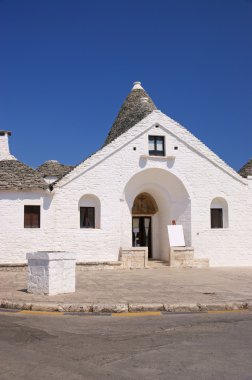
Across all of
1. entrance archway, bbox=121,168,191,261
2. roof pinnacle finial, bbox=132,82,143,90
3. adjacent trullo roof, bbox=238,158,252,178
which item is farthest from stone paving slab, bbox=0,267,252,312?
roof pinnacle finial, bbox=132,82,143,90

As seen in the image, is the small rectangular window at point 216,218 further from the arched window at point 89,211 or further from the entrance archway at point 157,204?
the arched window at point 89,211

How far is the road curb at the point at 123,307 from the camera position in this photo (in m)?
8.82

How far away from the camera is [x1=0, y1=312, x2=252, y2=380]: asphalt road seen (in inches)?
192

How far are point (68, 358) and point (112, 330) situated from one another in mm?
1812

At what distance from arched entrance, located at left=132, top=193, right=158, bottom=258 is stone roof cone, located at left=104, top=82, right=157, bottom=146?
4.16 metres

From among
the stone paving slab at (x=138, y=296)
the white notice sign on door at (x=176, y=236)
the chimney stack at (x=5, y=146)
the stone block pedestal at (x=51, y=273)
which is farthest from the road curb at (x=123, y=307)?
the chimney stack at (x=5, y=146)

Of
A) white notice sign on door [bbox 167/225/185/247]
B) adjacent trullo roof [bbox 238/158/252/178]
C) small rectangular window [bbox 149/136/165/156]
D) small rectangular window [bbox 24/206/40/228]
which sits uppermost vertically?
small rectangular window [bbox 149/136/165/156]

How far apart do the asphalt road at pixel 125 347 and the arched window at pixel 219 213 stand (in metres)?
13.1

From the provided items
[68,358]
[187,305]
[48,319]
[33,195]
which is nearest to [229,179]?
[33,195]

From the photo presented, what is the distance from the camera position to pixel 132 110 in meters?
25.4

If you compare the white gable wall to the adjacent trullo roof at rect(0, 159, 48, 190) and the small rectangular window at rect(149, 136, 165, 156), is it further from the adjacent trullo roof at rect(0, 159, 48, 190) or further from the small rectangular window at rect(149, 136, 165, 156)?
the small rectangular window at rect(149, 136, 165, 156)

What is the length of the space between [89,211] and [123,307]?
1103cm

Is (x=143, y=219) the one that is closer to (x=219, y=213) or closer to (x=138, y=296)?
(x=219, y=213)

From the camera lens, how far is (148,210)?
22453 mm
